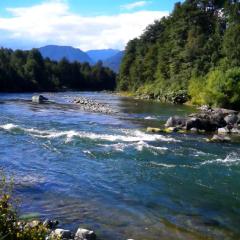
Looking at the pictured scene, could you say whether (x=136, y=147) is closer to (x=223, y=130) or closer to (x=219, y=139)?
(x=219, y=139)

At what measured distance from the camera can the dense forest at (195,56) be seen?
63731mm

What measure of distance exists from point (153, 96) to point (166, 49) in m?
15.3

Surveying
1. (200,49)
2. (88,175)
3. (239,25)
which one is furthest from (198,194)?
(200,49)

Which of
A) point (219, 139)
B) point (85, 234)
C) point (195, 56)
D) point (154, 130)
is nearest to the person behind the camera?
point (85, 234)

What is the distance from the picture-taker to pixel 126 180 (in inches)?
924

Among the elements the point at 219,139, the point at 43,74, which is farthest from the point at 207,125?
the point at 43,74

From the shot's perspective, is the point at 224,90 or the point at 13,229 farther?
the point at 224,90

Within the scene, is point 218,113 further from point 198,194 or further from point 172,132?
point 198,194

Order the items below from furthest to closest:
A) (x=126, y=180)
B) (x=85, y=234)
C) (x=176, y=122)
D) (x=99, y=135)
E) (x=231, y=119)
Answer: (x=231, y=119), (x=176, y=122), (x=99, y=135), (x=126, y=180), (x=85, y=234)

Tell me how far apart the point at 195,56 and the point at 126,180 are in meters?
68.9

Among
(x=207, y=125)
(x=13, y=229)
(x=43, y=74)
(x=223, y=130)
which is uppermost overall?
(x=43, y=74)

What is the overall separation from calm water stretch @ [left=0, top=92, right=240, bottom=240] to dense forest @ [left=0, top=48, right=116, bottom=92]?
89134 millimetres

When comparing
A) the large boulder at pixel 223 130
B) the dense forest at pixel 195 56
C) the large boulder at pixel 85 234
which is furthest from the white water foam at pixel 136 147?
the dense forest at pixel 195 56

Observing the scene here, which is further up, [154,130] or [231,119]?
[231,119]
